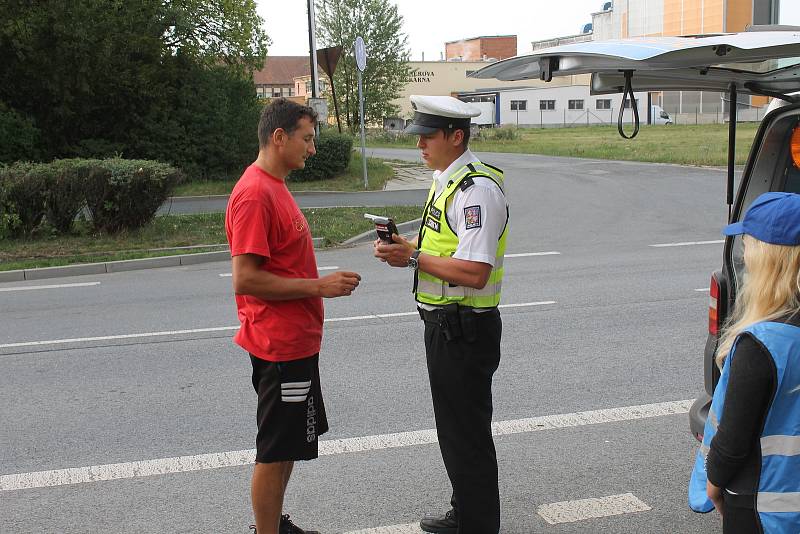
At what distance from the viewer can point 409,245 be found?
3441mm

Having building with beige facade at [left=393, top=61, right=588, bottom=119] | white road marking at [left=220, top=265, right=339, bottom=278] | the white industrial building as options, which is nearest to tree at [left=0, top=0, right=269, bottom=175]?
white road marking at [left=220, top=265, right=339, bottom=278]

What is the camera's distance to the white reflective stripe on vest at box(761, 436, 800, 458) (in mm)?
2291

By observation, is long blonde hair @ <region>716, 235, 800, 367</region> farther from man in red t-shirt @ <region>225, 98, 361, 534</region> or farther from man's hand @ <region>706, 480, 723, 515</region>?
man in red t-shirt @ <region>225, 98, 361, 534</region>

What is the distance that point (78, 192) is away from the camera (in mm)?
12727

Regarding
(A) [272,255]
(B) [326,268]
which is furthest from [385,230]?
(B) [326,268]

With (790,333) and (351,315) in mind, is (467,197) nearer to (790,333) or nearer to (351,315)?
(790,333)

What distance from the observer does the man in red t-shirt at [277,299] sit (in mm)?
3318

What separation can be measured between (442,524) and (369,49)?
46572 mm

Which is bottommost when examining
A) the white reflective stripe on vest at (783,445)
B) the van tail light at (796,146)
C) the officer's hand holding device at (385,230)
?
the white reflective stripe on vest at (783,445)

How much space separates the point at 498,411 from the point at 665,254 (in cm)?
698

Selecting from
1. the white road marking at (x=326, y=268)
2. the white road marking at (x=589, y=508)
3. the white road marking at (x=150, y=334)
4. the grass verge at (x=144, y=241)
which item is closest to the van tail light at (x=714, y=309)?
the white road marking at (x=589, y=508)

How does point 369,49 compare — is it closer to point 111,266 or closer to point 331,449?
point 111,266

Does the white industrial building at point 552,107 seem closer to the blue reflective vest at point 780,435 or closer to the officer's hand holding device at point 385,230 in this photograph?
the officer's hand holding device at point 385,230

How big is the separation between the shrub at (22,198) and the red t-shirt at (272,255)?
33.7ft
